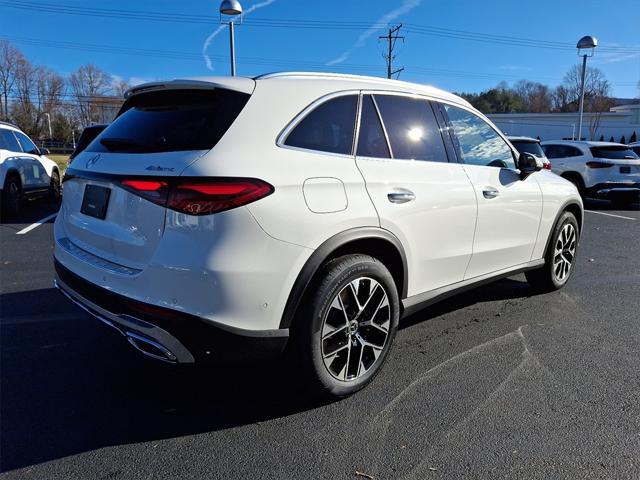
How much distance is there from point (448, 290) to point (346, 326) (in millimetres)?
1105

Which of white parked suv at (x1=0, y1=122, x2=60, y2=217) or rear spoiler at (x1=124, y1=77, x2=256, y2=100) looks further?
white parked suv at (x1=0, y1=122, x2=60, y2=217)

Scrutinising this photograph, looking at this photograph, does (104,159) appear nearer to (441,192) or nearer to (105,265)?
(105,265)

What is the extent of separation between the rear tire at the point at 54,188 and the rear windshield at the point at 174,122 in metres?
9.43

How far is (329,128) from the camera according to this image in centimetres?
283

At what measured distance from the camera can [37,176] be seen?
1034 centimetres

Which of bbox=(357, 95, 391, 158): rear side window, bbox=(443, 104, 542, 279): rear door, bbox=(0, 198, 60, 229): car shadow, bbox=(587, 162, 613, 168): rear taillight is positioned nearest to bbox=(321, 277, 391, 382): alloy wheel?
bbox=(357, 95, 391, 158): rear side window

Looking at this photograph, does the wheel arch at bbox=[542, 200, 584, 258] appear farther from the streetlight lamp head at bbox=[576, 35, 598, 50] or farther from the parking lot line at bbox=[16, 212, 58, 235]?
the streetlight lamp head at bbox=[576, 35, 598, 50]

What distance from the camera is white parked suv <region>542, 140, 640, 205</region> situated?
12.2 metres

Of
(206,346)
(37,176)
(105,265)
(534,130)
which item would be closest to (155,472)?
(206,346)

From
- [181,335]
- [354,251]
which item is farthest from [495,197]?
[181,335]

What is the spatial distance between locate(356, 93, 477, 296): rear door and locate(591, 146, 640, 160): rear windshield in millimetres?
10676

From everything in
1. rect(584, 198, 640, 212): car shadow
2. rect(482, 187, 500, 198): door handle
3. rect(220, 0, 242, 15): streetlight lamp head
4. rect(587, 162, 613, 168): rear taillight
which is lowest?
rect(584, 198, 640, 212): car shadow

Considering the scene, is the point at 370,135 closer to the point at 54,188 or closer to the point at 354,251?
the point at 354,251

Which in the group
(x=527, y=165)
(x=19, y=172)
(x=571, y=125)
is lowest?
(x=19, y=172)
